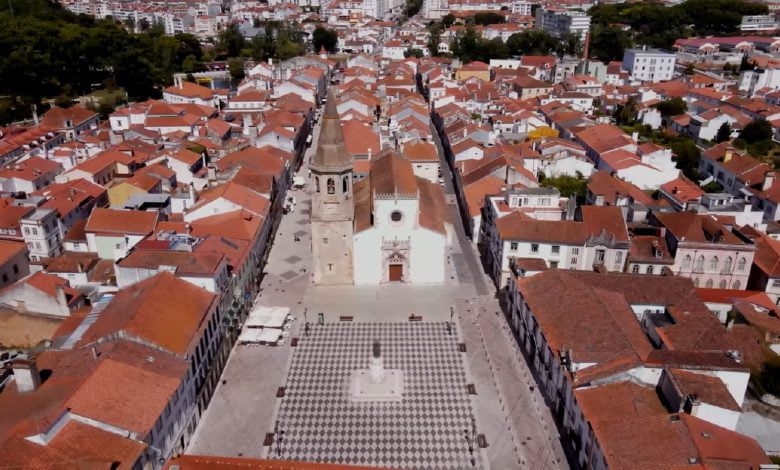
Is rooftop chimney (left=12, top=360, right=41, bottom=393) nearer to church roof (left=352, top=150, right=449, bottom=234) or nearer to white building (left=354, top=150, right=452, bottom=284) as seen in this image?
white building (left=354, top=150, right=452, bottom=284)

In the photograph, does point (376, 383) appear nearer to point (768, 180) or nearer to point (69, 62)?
point (768, 180)

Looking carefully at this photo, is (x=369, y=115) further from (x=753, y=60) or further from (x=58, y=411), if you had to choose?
(x=753, y=60)

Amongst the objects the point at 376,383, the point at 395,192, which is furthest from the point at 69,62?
the point at 376,383

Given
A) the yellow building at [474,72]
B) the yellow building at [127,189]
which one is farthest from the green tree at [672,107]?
the yellow building at [127,189]

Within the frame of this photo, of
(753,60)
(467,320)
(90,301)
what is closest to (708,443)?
(467,320)

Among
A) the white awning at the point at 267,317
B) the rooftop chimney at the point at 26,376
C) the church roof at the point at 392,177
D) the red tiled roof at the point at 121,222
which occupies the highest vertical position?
the church roof at the point at 392,177

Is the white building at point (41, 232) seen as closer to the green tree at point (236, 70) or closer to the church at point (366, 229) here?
the church at point (366, 229)
